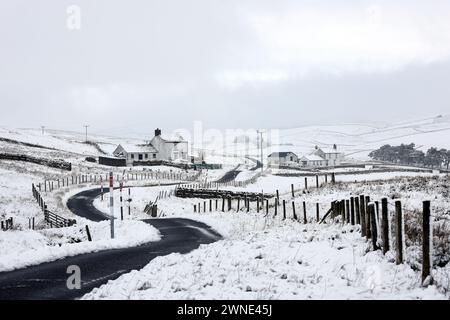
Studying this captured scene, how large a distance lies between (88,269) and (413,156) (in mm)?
131634

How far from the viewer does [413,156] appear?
126 metres

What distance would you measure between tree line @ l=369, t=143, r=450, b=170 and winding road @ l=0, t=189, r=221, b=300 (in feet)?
328

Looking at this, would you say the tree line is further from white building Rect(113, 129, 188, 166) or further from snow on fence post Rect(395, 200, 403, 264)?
snow on fence post Rect(395, 200, 403, 264)

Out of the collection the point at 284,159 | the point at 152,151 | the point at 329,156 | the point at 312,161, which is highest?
the point at 152,151

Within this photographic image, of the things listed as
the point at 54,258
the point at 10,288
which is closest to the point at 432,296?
the point at 10,288

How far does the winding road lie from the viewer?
358 inches

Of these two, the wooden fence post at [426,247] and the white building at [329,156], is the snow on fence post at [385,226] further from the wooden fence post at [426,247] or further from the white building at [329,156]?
the white building at [329,156]

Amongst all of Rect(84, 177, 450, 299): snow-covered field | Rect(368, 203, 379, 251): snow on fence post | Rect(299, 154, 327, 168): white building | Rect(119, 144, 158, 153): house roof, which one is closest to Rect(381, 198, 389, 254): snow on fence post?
Rect(84, 177, 450, 299): snow-covered field

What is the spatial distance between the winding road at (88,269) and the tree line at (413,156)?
100029mm

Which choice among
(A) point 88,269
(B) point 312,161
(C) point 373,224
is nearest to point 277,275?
(C) point 373,224

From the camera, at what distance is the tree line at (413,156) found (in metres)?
116

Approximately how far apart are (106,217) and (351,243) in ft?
76.5

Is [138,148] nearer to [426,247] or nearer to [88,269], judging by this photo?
[88,269]
